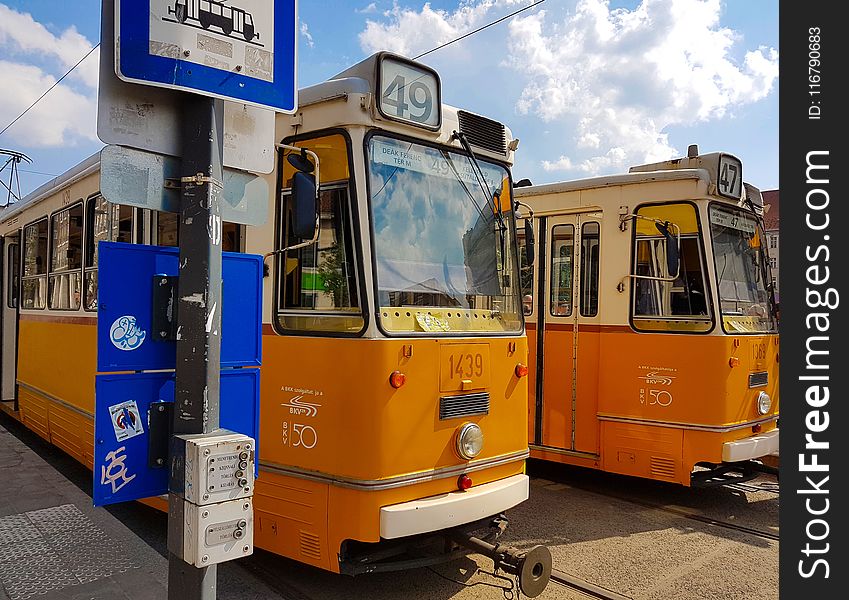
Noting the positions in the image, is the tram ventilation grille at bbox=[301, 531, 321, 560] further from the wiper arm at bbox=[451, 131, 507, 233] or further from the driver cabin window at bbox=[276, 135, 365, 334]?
the wiper arm at bbox=[451, 131, 507, 233]

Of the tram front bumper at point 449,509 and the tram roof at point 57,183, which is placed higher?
the tram roof at point 57,183

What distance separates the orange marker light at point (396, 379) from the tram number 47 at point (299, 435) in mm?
579

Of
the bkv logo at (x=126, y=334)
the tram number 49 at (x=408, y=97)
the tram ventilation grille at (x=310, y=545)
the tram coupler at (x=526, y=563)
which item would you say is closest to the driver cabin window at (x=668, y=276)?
the tram number 49 at (x=408, y=97)

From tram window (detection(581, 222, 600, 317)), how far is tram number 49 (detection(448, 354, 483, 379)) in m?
2.67

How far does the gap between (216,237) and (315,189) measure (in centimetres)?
139

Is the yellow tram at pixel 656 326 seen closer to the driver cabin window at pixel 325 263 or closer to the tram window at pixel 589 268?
the tram window at pixel 589 268

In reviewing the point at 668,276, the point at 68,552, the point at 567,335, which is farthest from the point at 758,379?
the point at 68,552

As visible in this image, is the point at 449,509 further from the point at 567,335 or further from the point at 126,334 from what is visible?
the point at 567,335

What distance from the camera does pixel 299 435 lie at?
4215 mm

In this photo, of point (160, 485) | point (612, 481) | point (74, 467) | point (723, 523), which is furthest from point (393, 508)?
point (74, 467)

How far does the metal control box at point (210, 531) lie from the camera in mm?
2348

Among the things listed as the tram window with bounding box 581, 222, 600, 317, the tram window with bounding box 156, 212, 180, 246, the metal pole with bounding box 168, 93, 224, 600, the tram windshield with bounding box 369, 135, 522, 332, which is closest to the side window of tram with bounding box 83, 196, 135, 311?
the tram window with bounding box 156, 212, 180, 246

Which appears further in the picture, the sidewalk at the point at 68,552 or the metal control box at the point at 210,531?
the sidewalk at the point at 68,552

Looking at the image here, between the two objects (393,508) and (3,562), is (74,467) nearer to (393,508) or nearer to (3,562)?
(3,562)
